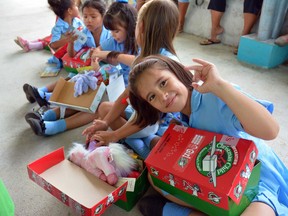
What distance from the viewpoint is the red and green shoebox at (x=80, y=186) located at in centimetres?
90

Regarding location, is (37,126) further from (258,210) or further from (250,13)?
(250,13)

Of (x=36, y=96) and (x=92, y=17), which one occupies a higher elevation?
(x=92, y=17)

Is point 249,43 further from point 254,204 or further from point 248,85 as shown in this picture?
point 254,204

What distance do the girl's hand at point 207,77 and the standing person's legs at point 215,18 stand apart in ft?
5.96

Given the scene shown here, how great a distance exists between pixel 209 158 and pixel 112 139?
480 millimetres

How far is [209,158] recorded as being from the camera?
796mm

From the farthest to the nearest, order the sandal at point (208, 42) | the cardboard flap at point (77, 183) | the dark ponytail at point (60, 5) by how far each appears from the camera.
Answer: the sandal at point (208, 42)
the dark ponytail at point (60, 5)
the cardboard flap at point (77, 183)

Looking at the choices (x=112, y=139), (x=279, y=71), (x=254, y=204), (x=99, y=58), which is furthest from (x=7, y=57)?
(x=254, y=204)

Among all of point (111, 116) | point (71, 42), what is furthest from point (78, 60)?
point (111, 116)

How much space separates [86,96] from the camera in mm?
1461

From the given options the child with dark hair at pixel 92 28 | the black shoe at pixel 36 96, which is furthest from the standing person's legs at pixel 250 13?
the black shoe at pixel 36 96

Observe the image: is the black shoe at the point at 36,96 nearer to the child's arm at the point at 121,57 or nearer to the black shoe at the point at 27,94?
the black shoe at the point at 27,94

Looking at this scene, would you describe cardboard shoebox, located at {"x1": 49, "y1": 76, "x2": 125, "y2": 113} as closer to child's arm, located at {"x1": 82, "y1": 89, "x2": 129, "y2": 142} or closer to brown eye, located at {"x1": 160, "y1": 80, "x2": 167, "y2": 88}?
child's arm, located at {"x1": 82, "y1": 89, "x2": 129, "y2": 142}

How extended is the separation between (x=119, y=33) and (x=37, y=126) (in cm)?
61
